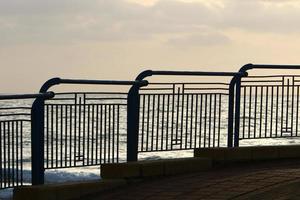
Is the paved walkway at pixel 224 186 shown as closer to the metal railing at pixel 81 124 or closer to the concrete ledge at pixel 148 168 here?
the concrete ledge at pixel 148 168

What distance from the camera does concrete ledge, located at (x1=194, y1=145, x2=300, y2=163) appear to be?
9.46m

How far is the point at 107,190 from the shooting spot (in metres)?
8.10

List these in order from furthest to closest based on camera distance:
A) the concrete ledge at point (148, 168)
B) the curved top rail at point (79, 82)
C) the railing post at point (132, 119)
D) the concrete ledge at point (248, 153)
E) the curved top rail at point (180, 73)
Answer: the concrete ledge at point (248, 153) → the curved top rail at point (180, 73) → the railing post at point (132, 119) → the concrete ledge at point (148, 168) → the curved top rail at point (79, 82)

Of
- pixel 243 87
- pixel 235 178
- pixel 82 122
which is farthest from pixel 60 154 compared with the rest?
pixel 243 87

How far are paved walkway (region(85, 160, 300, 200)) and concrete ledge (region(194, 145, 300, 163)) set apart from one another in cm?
41

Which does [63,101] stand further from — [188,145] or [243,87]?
[243,87]

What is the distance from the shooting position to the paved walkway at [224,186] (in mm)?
7031

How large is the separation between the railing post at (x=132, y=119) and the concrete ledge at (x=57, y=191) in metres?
1.11

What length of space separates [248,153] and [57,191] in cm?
338

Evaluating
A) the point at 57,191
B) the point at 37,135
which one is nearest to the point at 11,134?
the point at 37,135

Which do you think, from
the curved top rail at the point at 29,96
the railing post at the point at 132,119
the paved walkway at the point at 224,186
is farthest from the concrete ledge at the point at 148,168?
the curved top rail at the point at 29,96

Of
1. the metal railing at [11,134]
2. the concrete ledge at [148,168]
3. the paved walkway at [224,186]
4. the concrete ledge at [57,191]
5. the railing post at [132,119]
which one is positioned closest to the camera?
the paved walkway at [224,186]

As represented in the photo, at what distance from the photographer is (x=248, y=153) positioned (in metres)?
9.65

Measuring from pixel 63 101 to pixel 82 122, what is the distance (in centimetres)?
46
